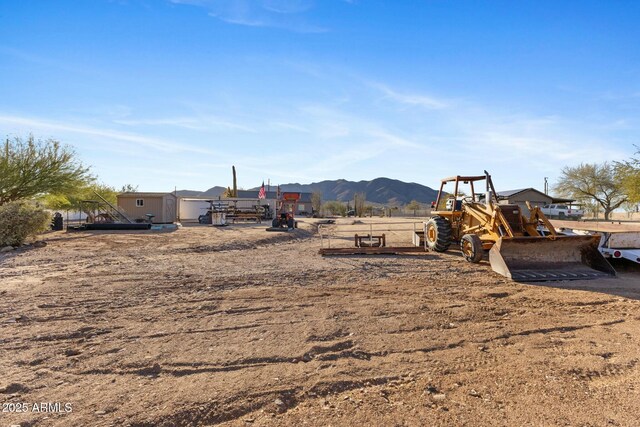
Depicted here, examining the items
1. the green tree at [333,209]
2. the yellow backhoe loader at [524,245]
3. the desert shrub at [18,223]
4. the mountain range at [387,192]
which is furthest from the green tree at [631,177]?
the mountain range at [387,192]

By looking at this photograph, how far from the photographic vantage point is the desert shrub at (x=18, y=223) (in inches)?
569

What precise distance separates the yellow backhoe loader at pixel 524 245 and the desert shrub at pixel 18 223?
16170 millimetres

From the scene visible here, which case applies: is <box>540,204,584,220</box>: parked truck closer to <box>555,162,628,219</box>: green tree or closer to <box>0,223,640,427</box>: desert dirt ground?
<box>555,162,628,219</box>: green tree

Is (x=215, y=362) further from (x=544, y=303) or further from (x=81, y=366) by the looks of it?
(x=544, y=303)

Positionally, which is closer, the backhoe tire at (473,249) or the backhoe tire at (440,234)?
the backhoe tire at (473,249)

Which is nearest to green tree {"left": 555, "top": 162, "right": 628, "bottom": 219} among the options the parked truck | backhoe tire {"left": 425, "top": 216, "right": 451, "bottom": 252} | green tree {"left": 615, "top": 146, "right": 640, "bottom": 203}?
the parked truck

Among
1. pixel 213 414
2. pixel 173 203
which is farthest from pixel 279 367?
pixel 173 203

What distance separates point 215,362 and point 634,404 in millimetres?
3695

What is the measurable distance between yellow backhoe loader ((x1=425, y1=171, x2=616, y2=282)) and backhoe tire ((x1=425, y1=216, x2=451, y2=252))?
0.74 metres

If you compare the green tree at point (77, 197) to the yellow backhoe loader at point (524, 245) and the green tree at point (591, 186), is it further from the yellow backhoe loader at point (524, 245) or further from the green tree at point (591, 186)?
the green tree at point (591, 186)

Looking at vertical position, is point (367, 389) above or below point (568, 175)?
below

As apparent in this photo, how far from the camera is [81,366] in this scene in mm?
3814

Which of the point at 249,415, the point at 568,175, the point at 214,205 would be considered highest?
the point at 568,175

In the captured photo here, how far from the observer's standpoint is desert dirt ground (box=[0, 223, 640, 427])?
3.02 metres
